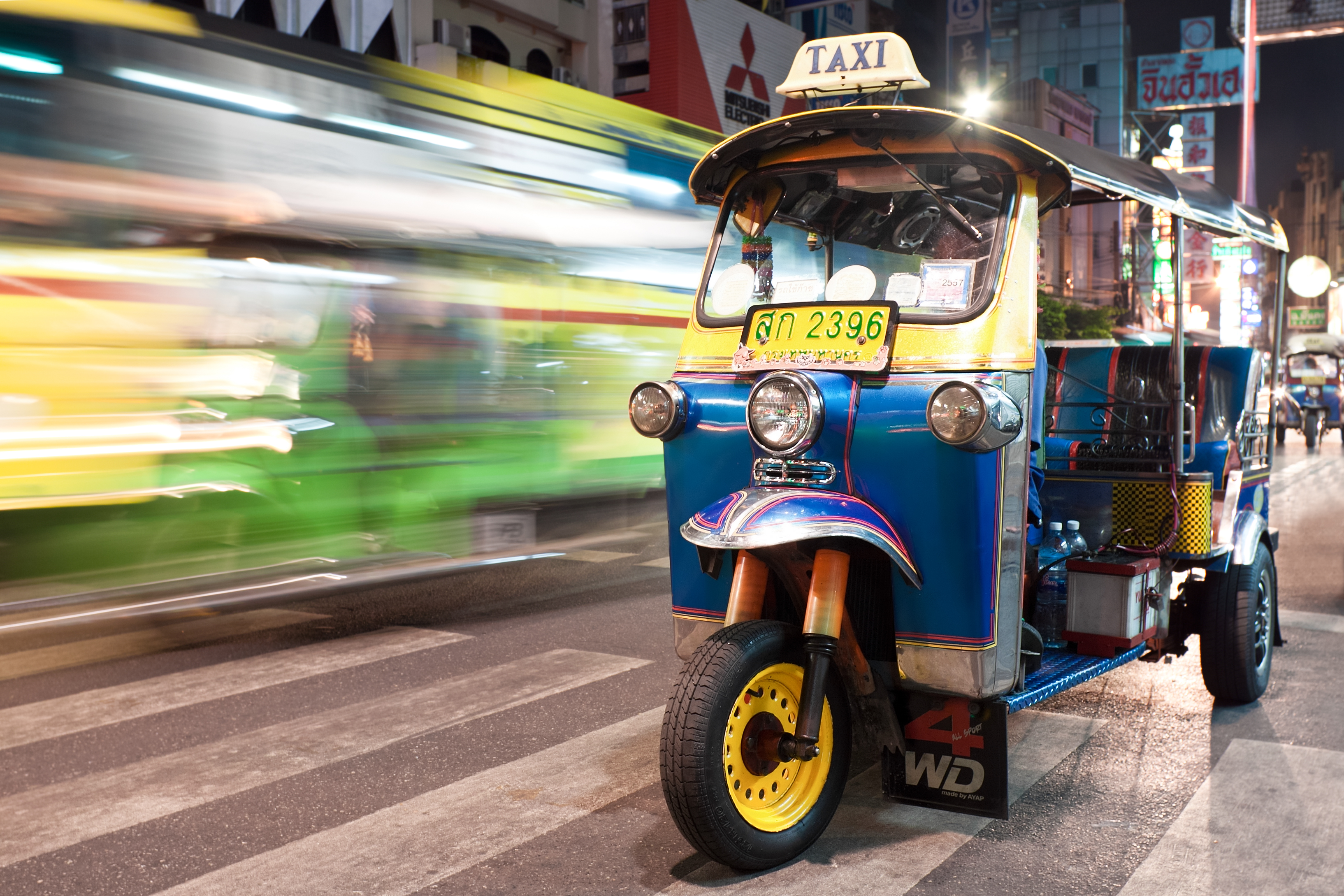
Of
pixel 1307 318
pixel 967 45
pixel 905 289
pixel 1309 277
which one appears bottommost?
pixel 905 289

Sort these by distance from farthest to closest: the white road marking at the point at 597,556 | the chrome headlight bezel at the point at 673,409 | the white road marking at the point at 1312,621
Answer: the white road marking at the point at 597,556 < the white road marking at the point at 1312,621 < the chrome headlight bezel at the point at 673,409

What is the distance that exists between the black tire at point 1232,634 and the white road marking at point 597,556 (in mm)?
5968

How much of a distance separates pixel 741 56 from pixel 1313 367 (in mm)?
19810

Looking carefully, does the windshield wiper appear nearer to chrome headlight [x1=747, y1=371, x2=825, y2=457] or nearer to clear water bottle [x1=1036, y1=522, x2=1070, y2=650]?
chrome headlight [x1=747, y1=371, x2=825, y2=457]

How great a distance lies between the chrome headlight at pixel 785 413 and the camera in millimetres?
3916

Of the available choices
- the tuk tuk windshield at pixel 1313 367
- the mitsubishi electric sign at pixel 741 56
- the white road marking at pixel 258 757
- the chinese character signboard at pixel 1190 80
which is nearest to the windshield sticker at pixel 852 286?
the white road marking at pixel 258 757

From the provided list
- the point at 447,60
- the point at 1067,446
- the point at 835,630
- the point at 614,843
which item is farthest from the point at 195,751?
the point at 447,60

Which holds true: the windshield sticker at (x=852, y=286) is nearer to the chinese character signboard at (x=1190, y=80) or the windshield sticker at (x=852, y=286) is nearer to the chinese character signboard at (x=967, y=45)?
the chinese character signboard at (x=967, y=45)

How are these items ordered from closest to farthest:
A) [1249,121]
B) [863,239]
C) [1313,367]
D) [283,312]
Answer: [863,239] < [283,312] < [1249,121] < [1313,367]

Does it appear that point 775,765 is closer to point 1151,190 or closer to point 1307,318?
point 1151,190

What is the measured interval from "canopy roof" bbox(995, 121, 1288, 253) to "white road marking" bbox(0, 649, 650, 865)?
310cm

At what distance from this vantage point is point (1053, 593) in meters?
5.08

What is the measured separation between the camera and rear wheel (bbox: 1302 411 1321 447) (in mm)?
27094

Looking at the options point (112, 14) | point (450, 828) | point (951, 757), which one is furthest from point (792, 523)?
point (112, 14)
